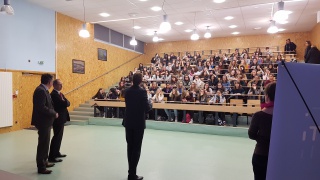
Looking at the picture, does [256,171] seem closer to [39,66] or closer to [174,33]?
[39,66]

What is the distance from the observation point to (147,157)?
15.7 ft

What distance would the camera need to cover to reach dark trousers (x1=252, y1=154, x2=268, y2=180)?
2.12 meters

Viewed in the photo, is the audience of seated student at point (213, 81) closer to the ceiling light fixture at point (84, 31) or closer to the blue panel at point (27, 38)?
the ceiling light fixture at point (84, 31)

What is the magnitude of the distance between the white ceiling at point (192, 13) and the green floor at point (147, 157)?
460cm

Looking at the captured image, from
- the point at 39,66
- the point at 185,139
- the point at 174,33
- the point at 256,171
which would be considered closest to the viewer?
the point at 256,171

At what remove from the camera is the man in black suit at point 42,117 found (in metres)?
3.66

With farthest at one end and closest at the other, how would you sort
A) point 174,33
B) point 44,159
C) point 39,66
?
point 174,33, point 39,66, point 44,159

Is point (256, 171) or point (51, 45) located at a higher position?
point (51, 45)

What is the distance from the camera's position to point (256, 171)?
2174 millimetres

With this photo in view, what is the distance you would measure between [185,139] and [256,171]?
4.33 metres

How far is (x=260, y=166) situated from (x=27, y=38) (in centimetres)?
872

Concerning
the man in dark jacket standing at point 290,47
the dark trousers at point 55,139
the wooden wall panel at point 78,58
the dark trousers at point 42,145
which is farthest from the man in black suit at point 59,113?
the man in dark jacket standing at point 290,47

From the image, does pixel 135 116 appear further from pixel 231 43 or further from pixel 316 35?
pixel 231 43

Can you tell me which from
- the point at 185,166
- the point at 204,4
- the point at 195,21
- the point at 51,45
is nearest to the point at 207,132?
the point at 185,166
